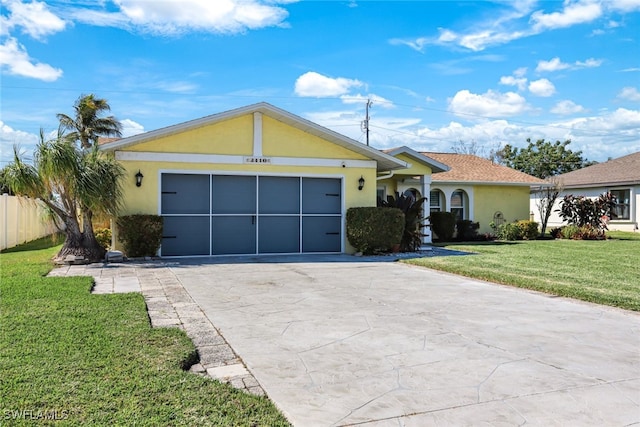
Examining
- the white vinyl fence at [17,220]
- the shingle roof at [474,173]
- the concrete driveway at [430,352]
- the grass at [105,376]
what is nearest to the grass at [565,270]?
the concrete driveway at [430,352]

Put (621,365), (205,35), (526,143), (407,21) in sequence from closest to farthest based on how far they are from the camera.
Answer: (621,365)
(407,21)
(205,35)
(526,143)

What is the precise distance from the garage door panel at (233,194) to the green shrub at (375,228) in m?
2.80

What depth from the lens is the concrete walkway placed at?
3.31m

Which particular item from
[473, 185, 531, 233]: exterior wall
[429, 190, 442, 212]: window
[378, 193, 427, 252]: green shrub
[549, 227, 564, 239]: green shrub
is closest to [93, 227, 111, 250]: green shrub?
[378, 193, 427, 252]: green shrub

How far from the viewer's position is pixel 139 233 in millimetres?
11672

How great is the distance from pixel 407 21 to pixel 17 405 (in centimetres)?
1341

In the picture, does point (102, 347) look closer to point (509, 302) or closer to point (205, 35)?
point (509, 302)

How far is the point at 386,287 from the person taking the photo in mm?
8250

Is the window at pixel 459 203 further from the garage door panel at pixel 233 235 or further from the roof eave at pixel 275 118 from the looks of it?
the garage door panel at pixel 233 235

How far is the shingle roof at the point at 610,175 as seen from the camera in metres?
23.8

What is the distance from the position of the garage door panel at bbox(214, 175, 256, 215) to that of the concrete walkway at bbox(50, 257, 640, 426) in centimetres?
467

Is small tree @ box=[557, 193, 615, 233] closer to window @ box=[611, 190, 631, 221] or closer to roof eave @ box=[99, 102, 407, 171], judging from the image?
window @ box=[611, 190, 631, 221]

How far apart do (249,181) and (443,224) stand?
929 cm

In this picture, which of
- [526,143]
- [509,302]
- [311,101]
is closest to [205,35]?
[509,302]
